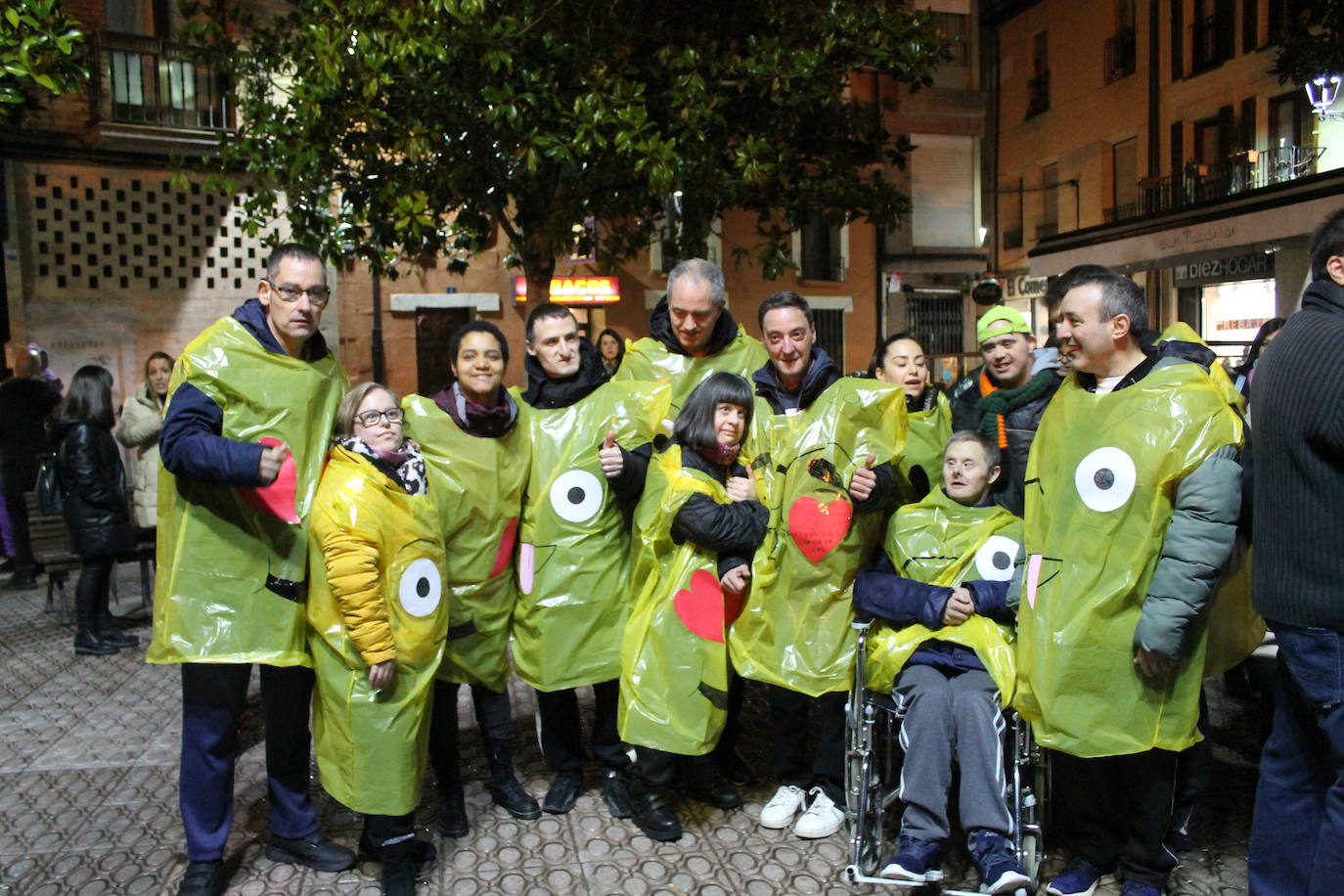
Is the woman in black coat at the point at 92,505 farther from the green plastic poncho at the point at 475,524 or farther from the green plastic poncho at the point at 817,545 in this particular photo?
the green plastic poncho at the point at 817,545

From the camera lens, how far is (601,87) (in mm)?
7582

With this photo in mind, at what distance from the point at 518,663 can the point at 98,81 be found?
11335 mm

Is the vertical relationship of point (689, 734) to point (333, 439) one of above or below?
below

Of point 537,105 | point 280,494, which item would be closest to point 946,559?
point 280,494

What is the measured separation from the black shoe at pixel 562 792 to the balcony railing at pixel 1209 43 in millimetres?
17226

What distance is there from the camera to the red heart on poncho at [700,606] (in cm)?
355

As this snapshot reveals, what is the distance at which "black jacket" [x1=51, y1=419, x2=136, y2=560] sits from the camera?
6289 millimetres

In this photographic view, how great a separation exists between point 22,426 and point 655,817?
701cm

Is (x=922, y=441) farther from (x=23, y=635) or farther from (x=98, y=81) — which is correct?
(x=98, y=81)

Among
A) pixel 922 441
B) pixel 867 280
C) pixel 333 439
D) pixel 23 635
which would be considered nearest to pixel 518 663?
pixel 333 439

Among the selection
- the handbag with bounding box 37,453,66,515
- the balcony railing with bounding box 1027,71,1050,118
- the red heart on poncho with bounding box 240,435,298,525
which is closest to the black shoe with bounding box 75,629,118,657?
the handbag with bounding box 37,453,66,515

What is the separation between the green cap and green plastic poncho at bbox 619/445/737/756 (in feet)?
4.32

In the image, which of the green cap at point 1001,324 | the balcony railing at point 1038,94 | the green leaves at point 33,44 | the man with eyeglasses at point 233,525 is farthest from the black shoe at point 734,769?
the balcony railing at point 1038,94

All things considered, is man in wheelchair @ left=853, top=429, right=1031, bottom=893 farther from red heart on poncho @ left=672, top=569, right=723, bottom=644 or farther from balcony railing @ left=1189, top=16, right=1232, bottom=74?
balcony railing @ left=1189, top=16, right=1232, bottom=74
